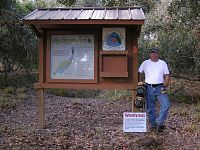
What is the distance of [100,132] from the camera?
8.05m

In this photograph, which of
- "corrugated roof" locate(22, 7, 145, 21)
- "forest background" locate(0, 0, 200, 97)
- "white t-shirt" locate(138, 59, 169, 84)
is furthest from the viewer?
"forest background" locate(0, 0, 200, 97)

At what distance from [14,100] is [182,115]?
5812mm

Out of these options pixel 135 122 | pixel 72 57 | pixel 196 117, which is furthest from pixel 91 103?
pixel 135 122

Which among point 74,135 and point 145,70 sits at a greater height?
point 145,70

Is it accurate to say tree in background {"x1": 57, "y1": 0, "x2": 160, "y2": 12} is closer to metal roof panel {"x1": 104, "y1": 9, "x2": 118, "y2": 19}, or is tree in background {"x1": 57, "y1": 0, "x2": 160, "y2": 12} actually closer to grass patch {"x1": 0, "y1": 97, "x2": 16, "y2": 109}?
grass patch {"x1": 0, "y1": 97, "x2": 16, "y2": 109}

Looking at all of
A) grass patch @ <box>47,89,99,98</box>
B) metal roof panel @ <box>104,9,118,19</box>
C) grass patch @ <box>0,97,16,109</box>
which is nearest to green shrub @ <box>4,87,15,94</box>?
grass patch @ <box>0,97,16,109</box>

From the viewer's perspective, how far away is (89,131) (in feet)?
27.0

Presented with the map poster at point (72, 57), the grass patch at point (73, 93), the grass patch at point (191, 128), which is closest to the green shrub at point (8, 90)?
the grass patch at point (73, 93)

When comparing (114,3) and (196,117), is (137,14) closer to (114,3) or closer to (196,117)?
(196,117)

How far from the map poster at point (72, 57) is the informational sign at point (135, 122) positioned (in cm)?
126

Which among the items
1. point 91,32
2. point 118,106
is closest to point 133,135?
point 91,32

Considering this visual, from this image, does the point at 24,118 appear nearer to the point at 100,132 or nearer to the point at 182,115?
the point at 100,132

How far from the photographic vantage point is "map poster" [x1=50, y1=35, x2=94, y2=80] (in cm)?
843

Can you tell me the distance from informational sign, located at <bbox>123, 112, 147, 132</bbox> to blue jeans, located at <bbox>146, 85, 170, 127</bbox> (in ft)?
1.15
